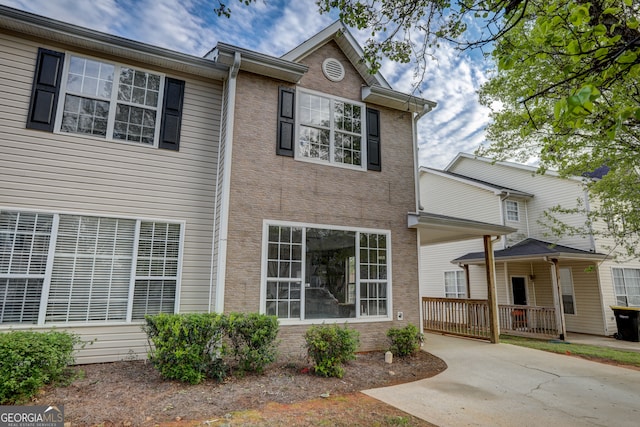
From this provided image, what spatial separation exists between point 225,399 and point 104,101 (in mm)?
5996

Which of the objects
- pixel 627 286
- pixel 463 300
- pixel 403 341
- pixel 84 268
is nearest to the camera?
pixel 84 268

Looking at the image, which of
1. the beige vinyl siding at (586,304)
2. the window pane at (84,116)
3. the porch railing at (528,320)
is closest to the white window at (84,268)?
the window pane at (84,116)

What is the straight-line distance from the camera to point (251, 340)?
6.18 meters

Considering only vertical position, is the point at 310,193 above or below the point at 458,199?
below

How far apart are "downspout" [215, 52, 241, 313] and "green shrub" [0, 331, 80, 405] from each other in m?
2.57

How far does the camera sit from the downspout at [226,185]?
7.07m

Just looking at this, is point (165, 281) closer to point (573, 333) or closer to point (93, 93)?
point (93, 93)

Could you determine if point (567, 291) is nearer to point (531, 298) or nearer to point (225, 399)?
point (531, 298)

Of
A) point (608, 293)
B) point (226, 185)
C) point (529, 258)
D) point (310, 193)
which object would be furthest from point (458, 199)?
point (226, 185)

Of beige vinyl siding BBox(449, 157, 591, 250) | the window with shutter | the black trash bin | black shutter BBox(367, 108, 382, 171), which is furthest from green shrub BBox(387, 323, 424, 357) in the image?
the black trash bin

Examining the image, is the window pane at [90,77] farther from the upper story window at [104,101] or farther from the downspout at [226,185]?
the downspout at [226,185]

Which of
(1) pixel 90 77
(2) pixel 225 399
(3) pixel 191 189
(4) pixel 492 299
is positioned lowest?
(2) pixel 225 399

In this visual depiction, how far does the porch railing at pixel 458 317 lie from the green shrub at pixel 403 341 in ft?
11.8

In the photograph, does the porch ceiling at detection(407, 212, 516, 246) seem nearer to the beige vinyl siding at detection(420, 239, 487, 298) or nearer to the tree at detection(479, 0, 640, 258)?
the tree at detection(479, 0, 640, 258)
